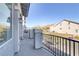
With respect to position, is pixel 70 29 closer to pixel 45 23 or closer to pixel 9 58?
pixel 45 23

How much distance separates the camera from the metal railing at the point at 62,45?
11.2 ft

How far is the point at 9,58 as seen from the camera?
273cm

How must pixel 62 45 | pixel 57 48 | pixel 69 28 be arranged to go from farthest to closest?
pixel 57 48, pixel 62 45, pixel 69 28

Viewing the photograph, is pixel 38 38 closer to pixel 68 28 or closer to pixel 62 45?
pixel 62 45

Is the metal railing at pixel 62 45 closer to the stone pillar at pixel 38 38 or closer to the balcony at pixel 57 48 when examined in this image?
the balcony at pixel 57 48

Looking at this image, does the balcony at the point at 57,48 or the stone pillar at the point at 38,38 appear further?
the stone pillar at the point at 38,38

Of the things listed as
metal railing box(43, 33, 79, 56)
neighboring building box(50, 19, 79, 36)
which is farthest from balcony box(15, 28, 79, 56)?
neighboring building box(50, 19, 79, 36)

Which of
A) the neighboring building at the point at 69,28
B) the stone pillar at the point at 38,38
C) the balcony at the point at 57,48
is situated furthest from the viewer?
the stone pillar at the point at 38,38

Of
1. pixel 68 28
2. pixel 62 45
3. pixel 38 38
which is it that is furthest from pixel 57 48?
pixel 38 38

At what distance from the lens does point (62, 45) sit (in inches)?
165

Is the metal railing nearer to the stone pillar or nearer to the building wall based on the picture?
the building wall

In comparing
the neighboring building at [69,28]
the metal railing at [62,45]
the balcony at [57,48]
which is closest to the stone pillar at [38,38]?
the balcony at [57,48]

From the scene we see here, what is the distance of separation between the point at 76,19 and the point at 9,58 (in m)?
1.83

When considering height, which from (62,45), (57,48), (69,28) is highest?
(69,28)
